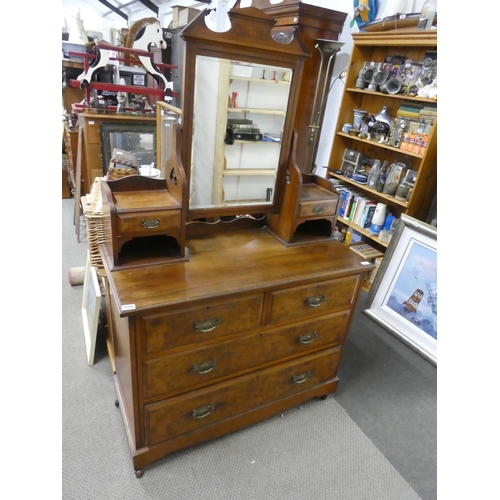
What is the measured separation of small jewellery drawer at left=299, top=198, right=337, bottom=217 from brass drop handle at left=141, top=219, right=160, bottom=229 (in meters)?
0.58

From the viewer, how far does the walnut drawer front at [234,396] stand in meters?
1.28

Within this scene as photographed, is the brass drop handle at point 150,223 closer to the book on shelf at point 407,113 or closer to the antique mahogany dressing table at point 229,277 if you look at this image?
the antique mahogany dressing table at point 229,277

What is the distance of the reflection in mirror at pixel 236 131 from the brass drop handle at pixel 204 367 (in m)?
0.59

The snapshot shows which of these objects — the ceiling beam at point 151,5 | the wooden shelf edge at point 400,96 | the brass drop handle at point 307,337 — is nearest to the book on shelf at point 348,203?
the wooden shelf edge at point 400,96

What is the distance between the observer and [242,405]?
146 centimetres

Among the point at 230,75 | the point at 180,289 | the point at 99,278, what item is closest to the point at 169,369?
the point at 180,289

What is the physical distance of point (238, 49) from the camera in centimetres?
117

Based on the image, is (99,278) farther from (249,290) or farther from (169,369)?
(249,290)

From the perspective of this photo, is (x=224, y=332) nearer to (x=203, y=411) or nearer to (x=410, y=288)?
(x=203, y=411)

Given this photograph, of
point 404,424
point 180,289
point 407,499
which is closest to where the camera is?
point 180,289

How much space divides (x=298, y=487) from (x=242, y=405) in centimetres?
37

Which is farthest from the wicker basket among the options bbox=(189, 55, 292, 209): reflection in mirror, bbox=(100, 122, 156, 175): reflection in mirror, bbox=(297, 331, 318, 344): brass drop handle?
bbox=(100, 122, 156, 175): reflection in mirror

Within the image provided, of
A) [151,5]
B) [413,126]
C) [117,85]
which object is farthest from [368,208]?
[151,5]
